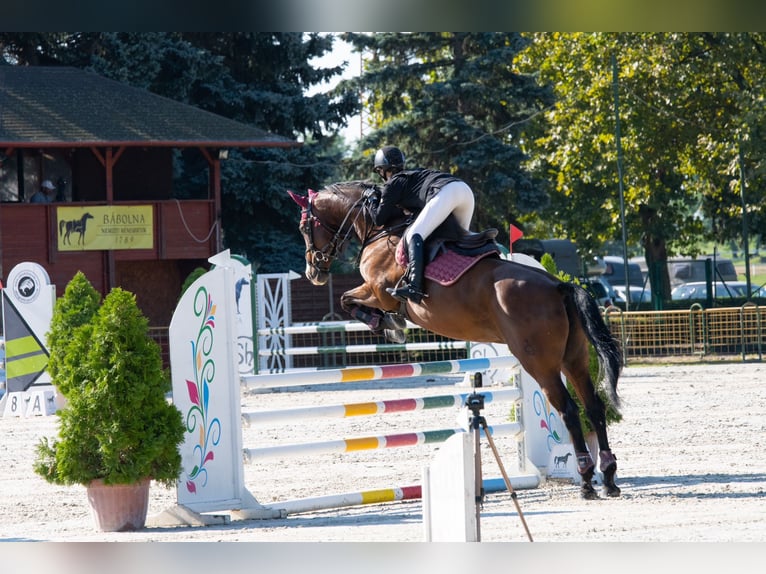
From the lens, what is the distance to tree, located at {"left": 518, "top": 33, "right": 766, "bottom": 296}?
24625 mm

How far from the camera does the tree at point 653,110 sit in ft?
80.8

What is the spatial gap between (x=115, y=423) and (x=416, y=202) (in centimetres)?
233

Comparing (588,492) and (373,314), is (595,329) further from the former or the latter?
(373,314)

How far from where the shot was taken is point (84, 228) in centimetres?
2217

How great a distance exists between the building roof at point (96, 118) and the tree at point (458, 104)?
4009mm

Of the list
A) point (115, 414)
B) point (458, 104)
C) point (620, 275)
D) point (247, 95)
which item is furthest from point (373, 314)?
point (620, 275)

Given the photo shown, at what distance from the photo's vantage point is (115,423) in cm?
666

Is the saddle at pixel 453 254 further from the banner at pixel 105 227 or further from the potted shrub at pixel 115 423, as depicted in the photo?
the banner at pixel 105 227

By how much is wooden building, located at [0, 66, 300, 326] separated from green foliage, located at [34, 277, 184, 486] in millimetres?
15049

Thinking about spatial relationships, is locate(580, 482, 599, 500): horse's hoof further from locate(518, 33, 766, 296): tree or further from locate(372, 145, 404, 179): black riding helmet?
locate(518, 33, 766, 296): tree

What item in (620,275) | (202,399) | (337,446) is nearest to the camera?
(202,399)

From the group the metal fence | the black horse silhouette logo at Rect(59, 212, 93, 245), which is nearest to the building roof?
the black horse silhouette logo at Rect(59, 212, 93, 245)
